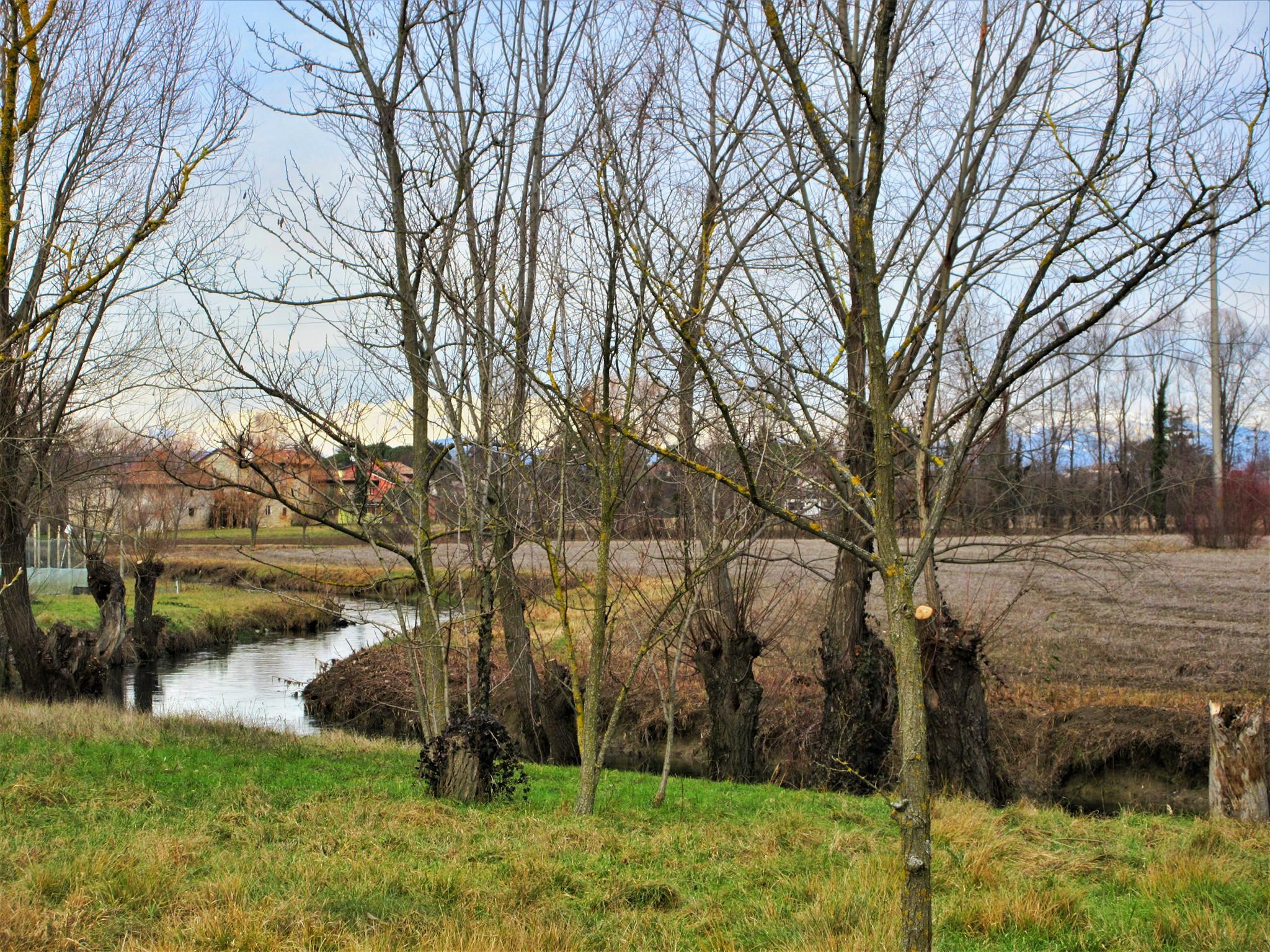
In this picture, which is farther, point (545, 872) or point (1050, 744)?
point (1050, 744)

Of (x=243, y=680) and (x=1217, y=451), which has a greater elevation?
(x=1217, y=451)

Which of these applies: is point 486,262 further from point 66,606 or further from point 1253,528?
point 1253,528

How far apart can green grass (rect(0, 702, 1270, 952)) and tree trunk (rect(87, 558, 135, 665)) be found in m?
10.5

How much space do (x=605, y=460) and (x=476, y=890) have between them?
2583 millimetres

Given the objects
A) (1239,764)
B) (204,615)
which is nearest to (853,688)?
(1239,764)

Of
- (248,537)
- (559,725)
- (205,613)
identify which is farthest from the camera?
(248,537)

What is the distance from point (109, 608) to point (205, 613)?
288 inches

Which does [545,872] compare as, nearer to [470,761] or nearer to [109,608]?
[470,761]

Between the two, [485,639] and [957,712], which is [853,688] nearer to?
[957,712]

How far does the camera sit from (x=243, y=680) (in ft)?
61.3

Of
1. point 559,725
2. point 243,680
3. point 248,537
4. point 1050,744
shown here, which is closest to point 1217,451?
point 1050,744

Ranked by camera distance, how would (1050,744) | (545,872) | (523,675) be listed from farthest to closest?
(523,675) < (1050,744) < (545,872)

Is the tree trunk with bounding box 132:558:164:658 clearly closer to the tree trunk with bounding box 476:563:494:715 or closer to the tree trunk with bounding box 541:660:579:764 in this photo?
the tree trunk with bounding box 541:660:579:764

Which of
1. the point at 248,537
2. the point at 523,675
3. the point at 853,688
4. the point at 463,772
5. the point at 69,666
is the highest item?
the point at 248,537
